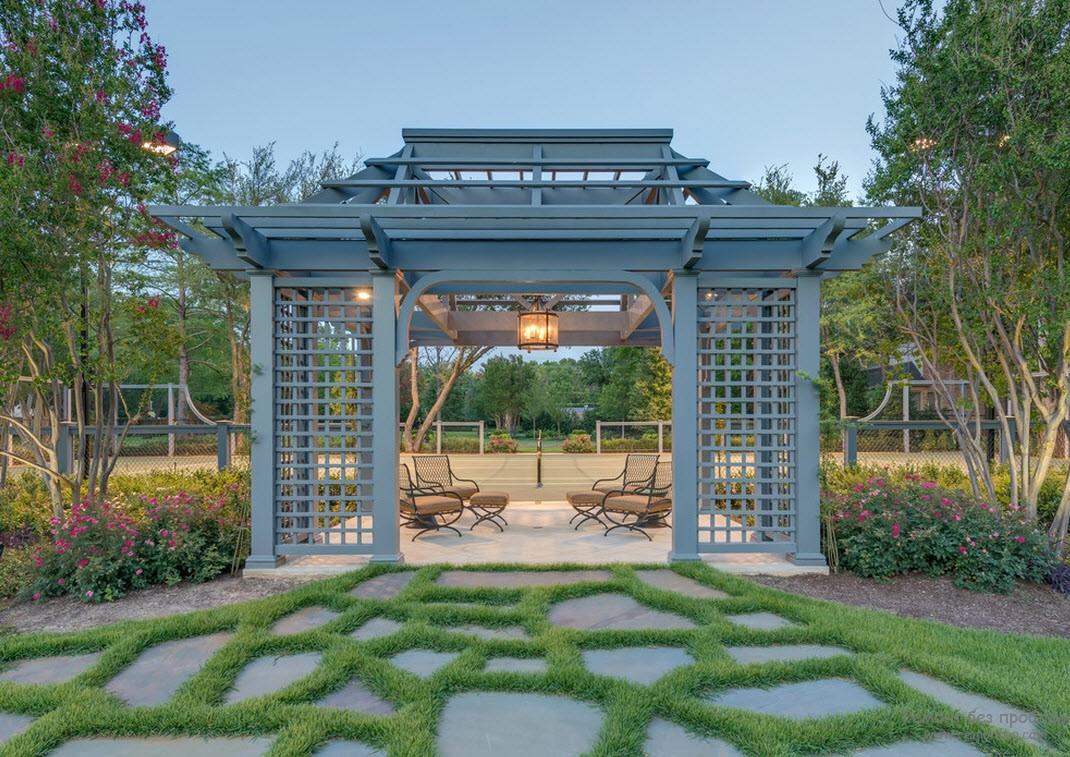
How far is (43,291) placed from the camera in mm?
4734

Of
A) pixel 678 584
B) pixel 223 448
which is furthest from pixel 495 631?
pixel 223 448

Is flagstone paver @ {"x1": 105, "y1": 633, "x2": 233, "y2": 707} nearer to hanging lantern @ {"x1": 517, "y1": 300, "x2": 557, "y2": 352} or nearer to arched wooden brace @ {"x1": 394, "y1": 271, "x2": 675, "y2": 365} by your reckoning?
arched wooden brace @ {"x1": 394, "y1": 271, "x2": 675, "y2": 365}

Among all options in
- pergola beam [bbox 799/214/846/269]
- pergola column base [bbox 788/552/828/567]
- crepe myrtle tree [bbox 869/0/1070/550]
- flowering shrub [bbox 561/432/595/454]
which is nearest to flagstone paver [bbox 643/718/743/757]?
pergola column base [bbox 788/552/828/567]

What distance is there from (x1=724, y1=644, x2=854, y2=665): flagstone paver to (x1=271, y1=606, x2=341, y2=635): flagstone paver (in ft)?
8.73

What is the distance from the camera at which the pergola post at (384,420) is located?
4824 mm

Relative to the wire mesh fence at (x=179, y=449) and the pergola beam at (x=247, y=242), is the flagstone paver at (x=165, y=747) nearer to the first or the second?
the pergola beam at (x=247, y=242)

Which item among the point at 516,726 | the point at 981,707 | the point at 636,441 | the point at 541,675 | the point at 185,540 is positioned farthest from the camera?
the point at 636,441

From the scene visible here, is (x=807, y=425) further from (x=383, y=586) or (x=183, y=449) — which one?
(x=183, y=449)

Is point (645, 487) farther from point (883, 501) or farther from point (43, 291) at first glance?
point (43, 291)

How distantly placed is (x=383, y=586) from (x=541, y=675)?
199cm

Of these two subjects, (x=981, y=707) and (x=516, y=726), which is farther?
(x=981, y=707)

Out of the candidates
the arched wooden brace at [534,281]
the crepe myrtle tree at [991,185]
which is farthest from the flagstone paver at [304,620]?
the crepe myrtle tree at [991,185]

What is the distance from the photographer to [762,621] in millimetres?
3596

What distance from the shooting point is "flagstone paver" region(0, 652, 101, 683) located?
2879 millimetres
